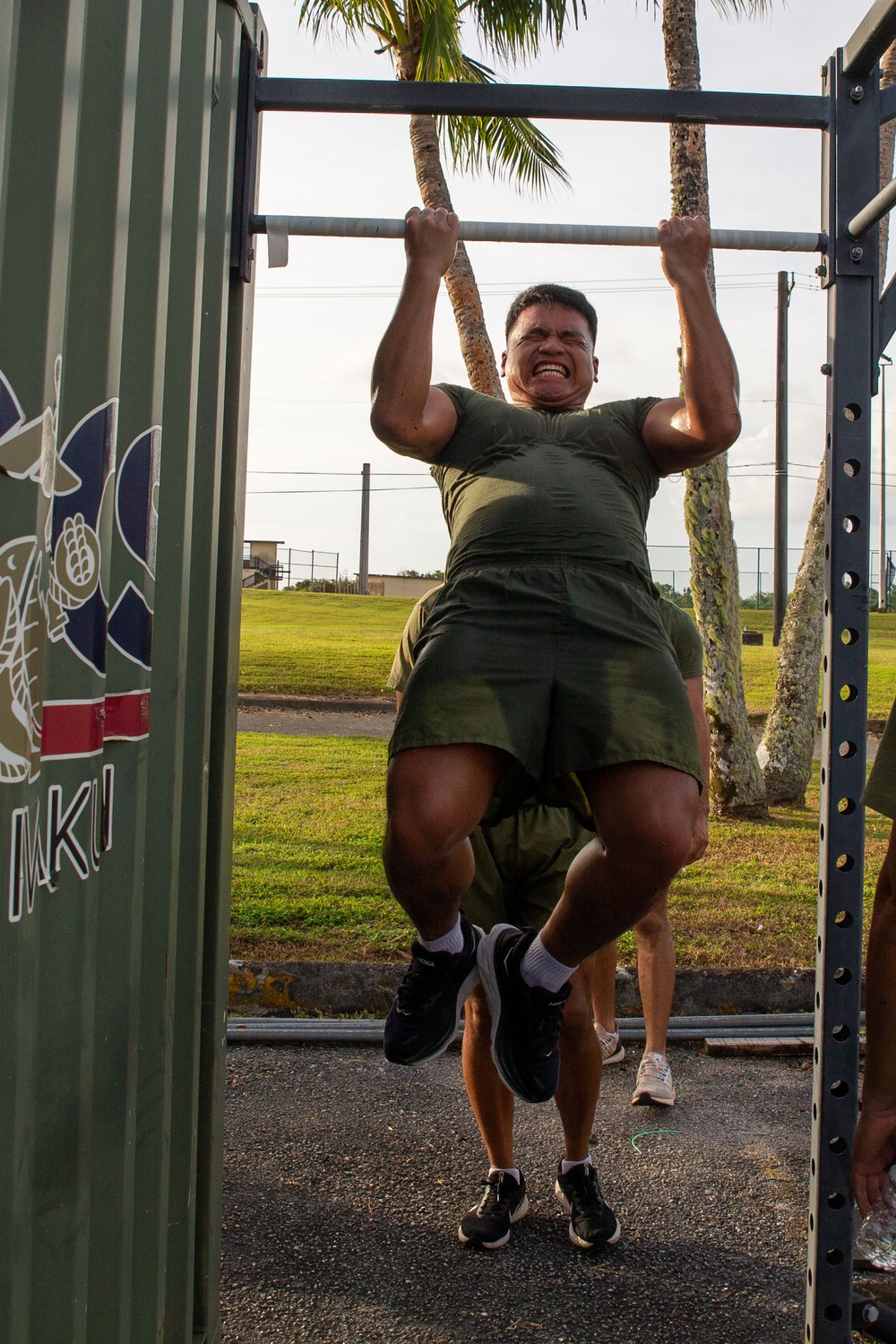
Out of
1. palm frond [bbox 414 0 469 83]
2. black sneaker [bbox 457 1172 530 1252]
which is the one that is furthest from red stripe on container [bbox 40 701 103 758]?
palm frond [bbox 414 0 469 83]

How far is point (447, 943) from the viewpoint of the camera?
2.49m

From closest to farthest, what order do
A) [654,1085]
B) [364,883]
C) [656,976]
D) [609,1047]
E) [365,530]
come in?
[654,1085] → [656,976] → [609,1047] → [364,883] → [365,530]

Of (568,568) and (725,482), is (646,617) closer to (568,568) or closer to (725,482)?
(568,568)

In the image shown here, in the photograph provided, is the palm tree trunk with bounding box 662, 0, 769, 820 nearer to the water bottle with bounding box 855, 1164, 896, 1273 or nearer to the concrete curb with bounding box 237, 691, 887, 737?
the concrete curb with bounding box 237, 691, 887, 737

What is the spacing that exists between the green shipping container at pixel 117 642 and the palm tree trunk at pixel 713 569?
5.72 m

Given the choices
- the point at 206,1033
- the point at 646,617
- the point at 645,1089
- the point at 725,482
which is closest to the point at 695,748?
the point at 646,617

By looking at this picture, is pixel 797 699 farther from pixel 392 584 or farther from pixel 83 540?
pixel 392 584

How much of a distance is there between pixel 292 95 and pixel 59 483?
135 cm

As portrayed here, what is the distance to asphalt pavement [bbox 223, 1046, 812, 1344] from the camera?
8.15 ft

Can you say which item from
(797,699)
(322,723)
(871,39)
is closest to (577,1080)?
(871,39)

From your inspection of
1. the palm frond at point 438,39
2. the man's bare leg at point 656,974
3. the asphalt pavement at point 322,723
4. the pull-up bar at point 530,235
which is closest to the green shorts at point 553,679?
the pull-up bar at point 530,235

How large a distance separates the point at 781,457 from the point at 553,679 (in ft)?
63.6

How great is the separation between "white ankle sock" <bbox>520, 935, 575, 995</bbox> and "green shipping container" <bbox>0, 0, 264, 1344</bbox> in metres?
0.68

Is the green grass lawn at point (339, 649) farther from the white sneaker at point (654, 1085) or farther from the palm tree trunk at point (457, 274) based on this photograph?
the white sneaker at point (654, 1085)
